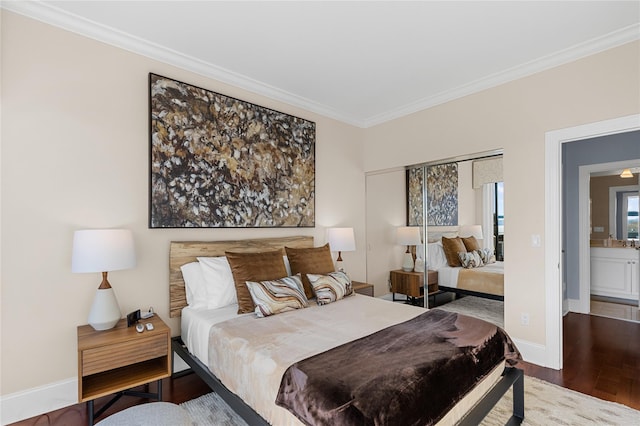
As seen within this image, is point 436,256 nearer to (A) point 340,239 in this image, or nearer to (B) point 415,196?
Answer: (B) point 415,196

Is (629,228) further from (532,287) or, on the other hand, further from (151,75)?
(151,75)

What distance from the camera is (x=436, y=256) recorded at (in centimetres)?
396

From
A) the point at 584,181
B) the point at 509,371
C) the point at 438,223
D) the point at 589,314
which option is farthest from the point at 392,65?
the point at 589,314

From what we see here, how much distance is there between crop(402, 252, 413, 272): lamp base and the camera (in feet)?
13.7

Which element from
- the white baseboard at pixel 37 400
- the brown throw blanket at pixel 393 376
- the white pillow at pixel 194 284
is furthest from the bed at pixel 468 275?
the white baseboard at pixel 37 400

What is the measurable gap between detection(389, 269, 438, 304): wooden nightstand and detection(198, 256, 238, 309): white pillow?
2.32m

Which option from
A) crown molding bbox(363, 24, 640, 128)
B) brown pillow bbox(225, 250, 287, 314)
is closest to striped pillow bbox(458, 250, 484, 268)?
crown molding bbox(363, 24, 640, 128)

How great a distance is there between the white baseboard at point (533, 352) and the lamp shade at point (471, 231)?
1.10m

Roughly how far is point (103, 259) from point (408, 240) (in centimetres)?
333

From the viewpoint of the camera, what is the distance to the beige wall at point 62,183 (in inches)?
84.9

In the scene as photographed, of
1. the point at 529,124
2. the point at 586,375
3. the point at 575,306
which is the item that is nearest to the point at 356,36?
the point at 529,124

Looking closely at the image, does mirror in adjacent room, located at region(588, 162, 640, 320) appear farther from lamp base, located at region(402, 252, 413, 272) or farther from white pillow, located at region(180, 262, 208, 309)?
white pillow, located at region(180, 262, 208, 309)

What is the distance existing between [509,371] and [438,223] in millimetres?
1949

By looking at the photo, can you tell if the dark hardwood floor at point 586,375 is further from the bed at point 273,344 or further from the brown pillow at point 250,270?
the brown pillow at point 250,270
